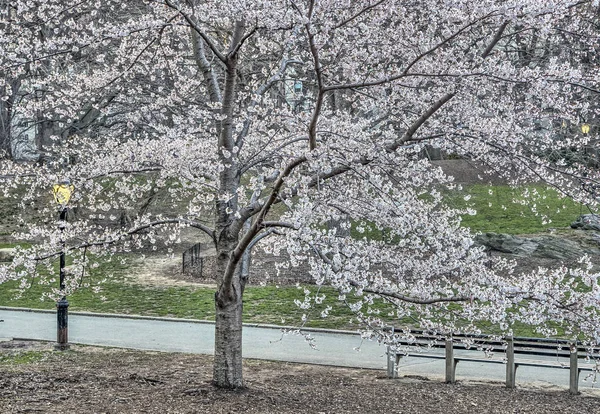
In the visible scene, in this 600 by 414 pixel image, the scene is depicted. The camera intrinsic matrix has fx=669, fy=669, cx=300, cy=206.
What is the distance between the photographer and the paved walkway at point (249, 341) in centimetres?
1130

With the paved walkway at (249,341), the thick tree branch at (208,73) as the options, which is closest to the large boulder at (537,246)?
the paved walkway at (249,341)

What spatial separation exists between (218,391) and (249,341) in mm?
4461

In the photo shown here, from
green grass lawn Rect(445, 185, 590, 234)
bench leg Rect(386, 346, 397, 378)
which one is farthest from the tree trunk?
green grass lawn Rect(445, 185, 590, 234)

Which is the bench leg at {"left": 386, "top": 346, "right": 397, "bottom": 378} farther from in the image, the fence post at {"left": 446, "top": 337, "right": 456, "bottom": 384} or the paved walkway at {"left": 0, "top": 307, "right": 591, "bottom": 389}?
the fence post at {"left": 446, "top": 337, "right": 456, "bottom": 384}

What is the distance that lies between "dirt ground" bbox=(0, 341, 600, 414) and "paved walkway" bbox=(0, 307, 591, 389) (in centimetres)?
66

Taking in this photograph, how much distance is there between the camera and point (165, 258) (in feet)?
74.6

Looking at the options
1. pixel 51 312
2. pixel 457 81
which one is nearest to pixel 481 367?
pixel 457 81

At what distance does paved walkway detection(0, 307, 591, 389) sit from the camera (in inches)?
445

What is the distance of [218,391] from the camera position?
856 centimetres

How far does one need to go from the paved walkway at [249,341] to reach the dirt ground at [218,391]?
66cm

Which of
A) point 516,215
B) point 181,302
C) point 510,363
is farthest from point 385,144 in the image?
point 516,215

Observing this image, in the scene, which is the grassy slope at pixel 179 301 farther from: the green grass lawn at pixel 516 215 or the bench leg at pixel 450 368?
the green grass lawn at pixel 516 215

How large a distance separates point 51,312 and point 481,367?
9896 millimetres

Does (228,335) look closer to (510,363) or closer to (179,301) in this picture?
(510,363)
